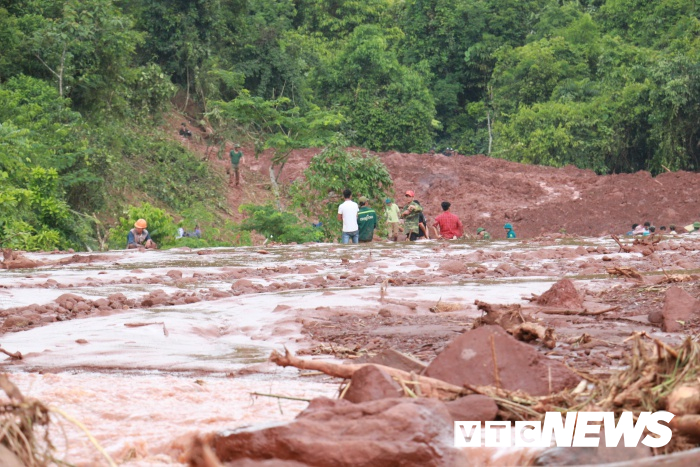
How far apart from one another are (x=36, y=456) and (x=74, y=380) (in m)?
2.20

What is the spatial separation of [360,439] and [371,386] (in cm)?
52

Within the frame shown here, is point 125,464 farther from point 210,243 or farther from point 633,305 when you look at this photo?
point 210,243

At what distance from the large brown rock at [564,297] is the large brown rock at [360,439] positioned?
403 cm

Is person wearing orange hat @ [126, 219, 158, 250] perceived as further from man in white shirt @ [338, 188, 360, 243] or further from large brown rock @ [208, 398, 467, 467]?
large brown rock @ [208, 398, 467, 467]

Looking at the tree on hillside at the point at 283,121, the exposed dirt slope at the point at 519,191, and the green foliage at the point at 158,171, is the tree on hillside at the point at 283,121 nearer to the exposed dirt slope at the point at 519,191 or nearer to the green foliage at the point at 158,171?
the green foliage at the point at 158,171

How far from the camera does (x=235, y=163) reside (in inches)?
1309

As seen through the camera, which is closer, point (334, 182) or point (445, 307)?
point (445, 307)

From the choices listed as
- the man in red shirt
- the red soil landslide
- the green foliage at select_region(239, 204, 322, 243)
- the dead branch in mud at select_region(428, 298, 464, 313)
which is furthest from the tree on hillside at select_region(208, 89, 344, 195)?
the dead branch in mud at select_region(428, 298, 464, 313)

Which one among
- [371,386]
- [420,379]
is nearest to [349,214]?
[420,379]

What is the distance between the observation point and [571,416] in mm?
3246

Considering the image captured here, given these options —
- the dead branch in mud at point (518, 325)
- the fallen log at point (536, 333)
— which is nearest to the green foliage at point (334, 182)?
the dead branch in mud at point (518, 325)

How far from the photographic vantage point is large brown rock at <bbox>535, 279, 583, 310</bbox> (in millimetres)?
6977

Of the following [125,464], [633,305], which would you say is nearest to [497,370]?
[125,464]

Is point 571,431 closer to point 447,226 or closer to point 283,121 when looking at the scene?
point 447,226
